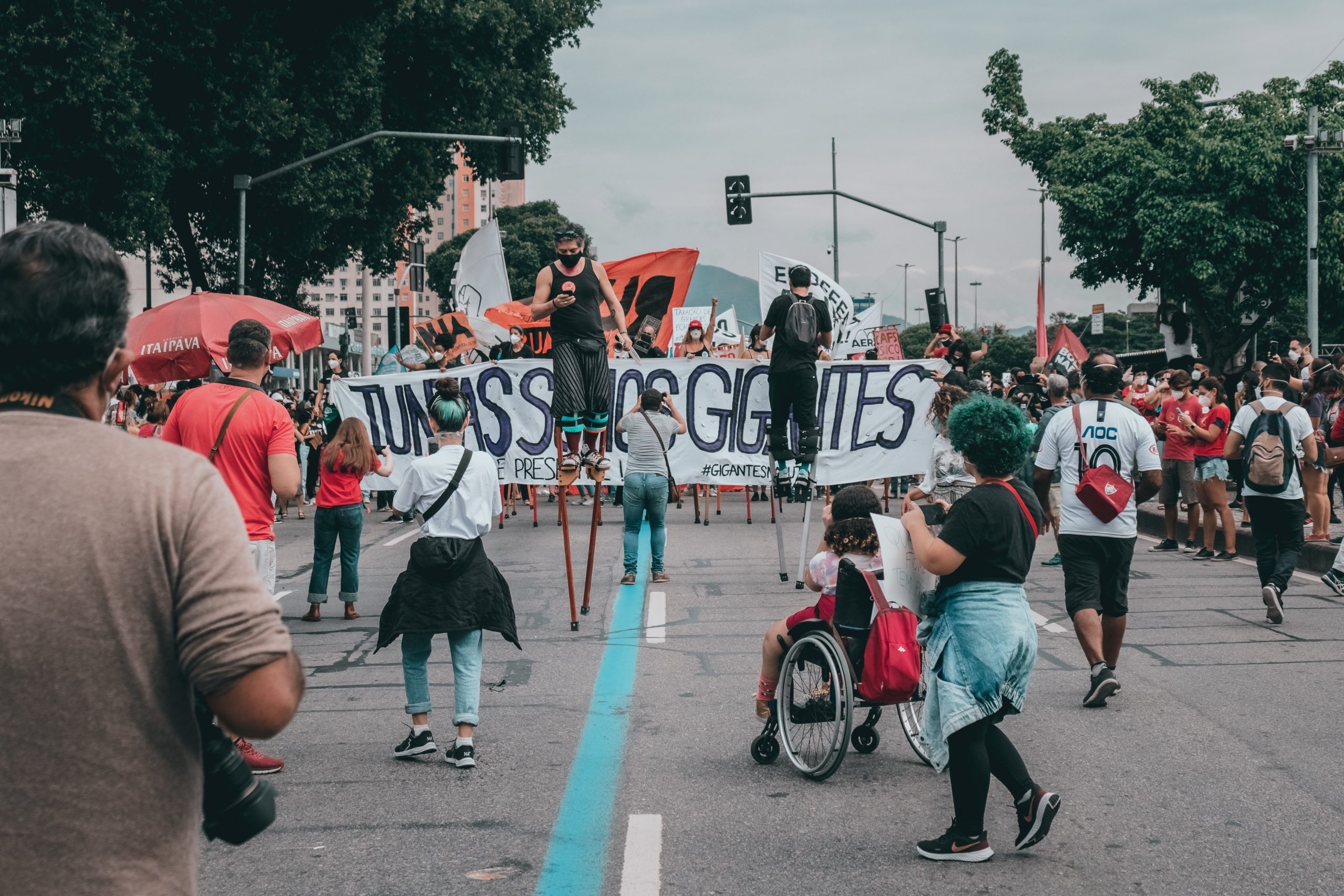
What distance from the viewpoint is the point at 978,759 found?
15.5 ft

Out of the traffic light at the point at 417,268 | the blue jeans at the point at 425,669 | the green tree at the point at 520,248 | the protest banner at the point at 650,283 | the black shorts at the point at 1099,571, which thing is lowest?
the blue jeans at the point at 425,669

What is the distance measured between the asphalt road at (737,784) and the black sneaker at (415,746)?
0.05 m

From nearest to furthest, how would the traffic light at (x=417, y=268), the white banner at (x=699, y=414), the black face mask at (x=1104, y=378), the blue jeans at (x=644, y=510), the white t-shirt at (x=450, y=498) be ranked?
the white t-shirt at (x=450, y=498) → the black face mask at (x=1104, y=378) → the blue jeans at (x=644, y=510) → the white banner at (x=699, y=414) → the traffic light at (x=417, y=268)

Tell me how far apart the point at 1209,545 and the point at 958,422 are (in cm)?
1014

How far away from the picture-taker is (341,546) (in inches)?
416

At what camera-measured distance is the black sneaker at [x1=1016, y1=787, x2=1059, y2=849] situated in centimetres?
463

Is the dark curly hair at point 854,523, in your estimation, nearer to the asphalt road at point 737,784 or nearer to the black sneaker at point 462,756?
the asphalt road at point 737,784

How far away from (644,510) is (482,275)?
6079 mm

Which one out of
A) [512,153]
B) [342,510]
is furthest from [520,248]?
[342,510]

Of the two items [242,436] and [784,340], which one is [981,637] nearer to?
[242,436]

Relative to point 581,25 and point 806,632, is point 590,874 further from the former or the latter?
point 581,25

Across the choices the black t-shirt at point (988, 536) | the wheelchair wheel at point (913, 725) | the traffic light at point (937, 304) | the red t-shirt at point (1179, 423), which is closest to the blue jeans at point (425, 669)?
the wheelchair wheel at point (913, 725)

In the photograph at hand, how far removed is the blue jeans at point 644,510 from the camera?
1154 cm

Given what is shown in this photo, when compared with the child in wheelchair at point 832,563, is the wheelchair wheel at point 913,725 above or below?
below
